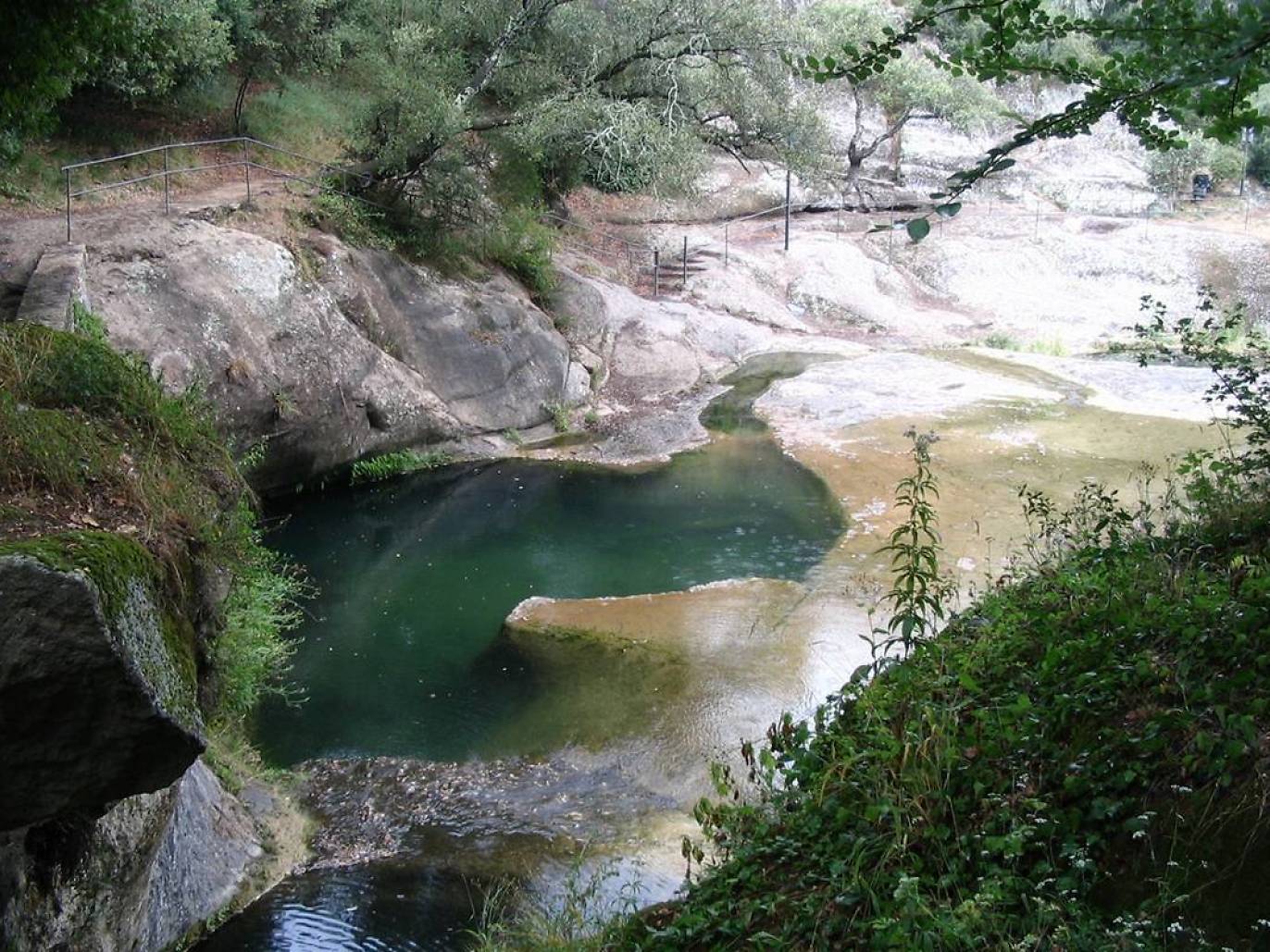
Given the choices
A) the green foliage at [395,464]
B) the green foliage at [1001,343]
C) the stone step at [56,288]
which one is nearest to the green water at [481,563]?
the green foliage at [395,464]

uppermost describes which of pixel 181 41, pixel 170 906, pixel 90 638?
pixel 181 41

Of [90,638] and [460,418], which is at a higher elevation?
[90,638]

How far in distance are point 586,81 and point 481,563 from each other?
1006cm

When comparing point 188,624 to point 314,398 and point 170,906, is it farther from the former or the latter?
point 314,398

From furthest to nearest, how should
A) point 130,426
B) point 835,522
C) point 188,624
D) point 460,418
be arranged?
point 460,418, point 835,522, point 130,426, point 188,624

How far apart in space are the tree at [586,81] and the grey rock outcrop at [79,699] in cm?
1368

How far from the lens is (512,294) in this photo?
1948 cm

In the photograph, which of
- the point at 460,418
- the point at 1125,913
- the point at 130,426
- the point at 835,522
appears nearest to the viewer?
the point at 1125,913

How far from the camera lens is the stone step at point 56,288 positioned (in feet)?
35.4

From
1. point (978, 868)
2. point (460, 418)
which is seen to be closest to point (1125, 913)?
point (978, 868)

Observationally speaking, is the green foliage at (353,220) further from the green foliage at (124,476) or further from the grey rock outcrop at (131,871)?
the grey rock outcrop at (131,871)

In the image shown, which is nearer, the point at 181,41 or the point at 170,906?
the point at 170,906

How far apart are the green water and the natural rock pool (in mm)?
33

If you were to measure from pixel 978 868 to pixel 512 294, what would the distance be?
661 inches
